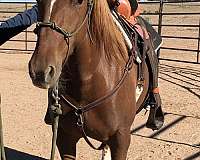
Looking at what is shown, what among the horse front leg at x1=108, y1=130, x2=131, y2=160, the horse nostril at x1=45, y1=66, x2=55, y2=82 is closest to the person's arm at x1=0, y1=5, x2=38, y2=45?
the horse nostril at x1=45, y1=66, x2=55, y2=82

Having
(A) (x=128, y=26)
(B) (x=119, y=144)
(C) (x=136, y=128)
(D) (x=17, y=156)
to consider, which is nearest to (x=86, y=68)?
(B) (x=119, y=144)

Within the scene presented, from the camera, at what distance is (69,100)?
251 cm

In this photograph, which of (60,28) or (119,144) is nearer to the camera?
(60,28)

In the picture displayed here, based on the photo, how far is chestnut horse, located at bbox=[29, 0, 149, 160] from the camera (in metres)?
1.92

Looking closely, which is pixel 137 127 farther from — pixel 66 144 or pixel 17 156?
pixel 66 144

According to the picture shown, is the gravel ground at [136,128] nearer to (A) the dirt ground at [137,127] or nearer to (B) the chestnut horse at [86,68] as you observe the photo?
(A) the dirt ground at [137,127]

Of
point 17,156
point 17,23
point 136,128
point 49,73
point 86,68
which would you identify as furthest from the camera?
point 136,128

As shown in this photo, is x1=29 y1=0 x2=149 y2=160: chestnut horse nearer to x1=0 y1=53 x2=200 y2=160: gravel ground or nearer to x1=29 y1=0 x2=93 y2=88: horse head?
x1=29 y1=0 x2=93 y2=88: horse head

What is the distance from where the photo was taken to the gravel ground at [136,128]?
13.5ft

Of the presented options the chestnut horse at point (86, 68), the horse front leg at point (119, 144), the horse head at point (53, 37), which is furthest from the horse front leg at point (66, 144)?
the horse head at point (53, 37)

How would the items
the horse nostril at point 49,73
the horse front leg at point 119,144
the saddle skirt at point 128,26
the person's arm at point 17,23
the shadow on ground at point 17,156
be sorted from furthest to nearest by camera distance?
the shadow on ground at point 17,156 < the saddle skirt at point 128,26 < the horse front leg at point 119,144 < the person's arm at point 17,23 < the horse nostril at point 49,73

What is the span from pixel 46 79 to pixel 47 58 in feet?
0.31

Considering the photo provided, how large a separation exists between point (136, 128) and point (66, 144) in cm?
206

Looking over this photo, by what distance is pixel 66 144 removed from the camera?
2.78m
